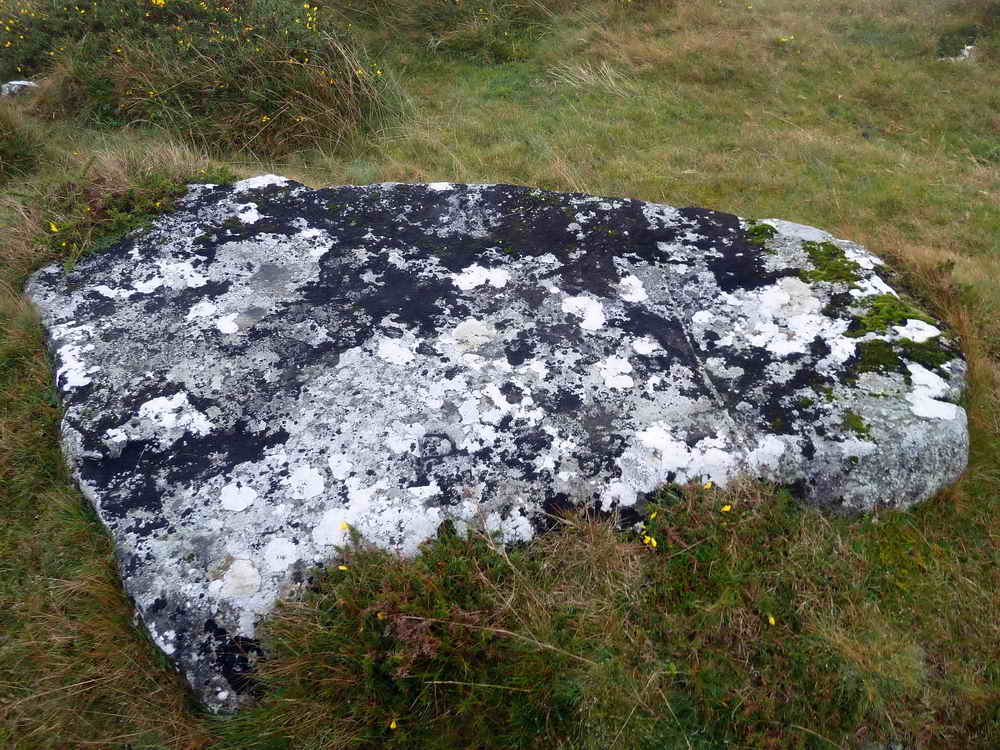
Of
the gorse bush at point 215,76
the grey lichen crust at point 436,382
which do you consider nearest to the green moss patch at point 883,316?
the grey lichen crust at point 436,382

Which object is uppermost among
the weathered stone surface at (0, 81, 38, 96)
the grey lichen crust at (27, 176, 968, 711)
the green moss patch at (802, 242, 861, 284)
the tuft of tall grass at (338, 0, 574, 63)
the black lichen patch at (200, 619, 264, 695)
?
the tuft of tall grass at (338, 0, 574, 63)

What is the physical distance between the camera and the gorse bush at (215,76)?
6.65 meters

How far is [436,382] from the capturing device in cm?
312

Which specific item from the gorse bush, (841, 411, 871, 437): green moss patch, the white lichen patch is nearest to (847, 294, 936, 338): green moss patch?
(841, 411, 871, 437): green moss patch

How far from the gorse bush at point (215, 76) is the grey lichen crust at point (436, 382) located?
2971mm

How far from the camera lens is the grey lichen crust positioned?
103 inches

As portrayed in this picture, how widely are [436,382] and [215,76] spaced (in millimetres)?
5607

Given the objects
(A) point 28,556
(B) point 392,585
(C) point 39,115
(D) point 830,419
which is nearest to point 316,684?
(B) point 392,585

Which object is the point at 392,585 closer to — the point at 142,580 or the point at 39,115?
the point at 142,580

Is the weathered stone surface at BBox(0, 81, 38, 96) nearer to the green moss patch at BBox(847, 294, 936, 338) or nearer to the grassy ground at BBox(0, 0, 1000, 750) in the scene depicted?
the grassy ground at BBox(0, 0, 1000, 750)

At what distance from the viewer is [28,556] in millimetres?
2828

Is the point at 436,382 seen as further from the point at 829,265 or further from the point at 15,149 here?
the point at 15,149

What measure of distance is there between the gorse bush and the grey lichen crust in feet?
9.75

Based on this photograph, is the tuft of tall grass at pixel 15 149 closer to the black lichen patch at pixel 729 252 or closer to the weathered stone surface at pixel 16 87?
the weathered stone surface at pixel 16 87
